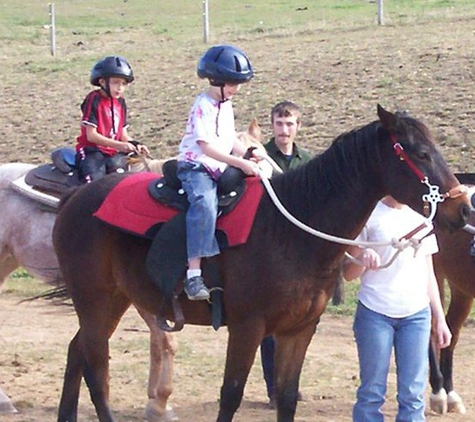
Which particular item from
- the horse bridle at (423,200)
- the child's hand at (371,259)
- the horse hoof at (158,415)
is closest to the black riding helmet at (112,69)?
the horse bridle at (423,200)

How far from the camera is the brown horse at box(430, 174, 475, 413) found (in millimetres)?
7660

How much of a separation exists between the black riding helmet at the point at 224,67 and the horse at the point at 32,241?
1652 millimetres

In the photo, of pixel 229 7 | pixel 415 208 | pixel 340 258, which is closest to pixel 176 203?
pixel 340 258

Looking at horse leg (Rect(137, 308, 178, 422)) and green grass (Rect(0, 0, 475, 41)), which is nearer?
horse leg (Rect(137, 308, 178, 422))

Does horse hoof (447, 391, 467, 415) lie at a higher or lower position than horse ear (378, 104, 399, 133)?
lower

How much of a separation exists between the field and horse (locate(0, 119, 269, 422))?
1.48ft

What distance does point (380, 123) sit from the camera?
5.56 metres

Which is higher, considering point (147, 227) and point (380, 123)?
point (380, 123)

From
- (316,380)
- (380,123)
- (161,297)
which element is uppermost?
(380,123)

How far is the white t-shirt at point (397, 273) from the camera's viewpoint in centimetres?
556

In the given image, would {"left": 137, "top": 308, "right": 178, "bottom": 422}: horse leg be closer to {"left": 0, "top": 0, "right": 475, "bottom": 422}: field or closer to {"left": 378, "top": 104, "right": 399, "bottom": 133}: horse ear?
{"left": 0, "top": 0, "right": 475, "bottom": 422}: field

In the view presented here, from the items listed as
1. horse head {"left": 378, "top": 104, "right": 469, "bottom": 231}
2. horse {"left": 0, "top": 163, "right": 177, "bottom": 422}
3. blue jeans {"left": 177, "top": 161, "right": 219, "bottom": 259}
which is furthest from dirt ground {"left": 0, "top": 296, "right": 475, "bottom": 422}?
horse head {"left": 378, "top": 104, "right": 469, "bottom": 231}

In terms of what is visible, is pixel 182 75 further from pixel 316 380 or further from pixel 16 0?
pixel 16 0

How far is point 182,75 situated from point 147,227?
54.1 feet
